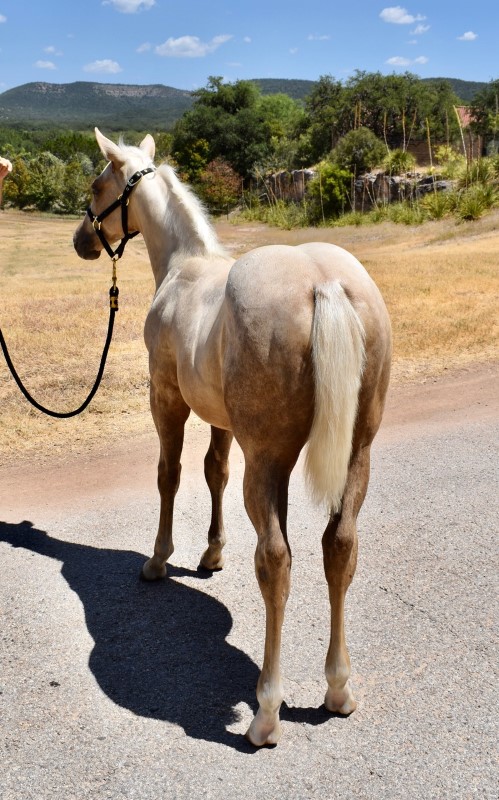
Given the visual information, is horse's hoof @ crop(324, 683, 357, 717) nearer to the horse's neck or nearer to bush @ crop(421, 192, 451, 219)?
the horse's neck

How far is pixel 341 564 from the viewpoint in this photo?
3051 mm

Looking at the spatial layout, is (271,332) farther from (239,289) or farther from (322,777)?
(322,777)

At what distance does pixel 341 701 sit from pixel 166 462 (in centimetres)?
173

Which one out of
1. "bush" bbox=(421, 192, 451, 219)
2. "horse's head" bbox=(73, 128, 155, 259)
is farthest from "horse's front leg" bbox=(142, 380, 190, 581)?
"bush" bbox=(421, 192, 451, 219)

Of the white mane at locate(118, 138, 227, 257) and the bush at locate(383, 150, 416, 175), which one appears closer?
the white mane at locate(118, 138, 227, 257)

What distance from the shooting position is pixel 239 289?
2.95 metres

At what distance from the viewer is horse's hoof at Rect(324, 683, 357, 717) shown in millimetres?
3088

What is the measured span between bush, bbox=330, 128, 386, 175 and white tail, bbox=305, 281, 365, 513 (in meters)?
26.9

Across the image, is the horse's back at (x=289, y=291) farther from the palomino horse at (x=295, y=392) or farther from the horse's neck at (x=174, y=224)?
the horse's neck at (x=174, y=224)

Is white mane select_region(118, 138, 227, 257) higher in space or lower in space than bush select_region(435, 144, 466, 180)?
higher

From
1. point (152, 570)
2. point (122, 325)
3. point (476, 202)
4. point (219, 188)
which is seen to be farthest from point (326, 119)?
point (152, 570)

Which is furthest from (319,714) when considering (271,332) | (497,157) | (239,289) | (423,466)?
(497,157)

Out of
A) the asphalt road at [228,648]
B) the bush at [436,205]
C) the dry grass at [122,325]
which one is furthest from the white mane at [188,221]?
the bush at [436,205]

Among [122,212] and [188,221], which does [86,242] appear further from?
[188,221]
